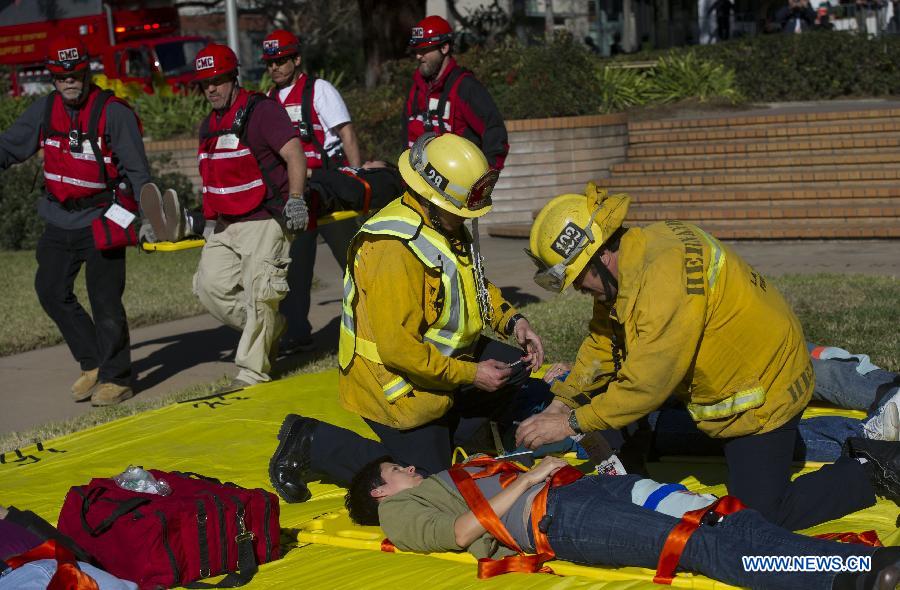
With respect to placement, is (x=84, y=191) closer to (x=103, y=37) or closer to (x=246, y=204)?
(x=246, y=204)

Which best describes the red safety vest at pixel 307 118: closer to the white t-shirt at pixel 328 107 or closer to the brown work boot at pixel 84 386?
→ the white t-shirt at pixel 328 107

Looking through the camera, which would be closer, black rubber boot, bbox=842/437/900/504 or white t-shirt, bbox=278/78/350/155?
black rubber boot, bbox=842/437/900/504

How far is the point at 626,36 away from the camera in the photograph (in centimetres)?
3584

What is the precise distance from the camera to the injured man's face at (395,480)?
5.04 meters

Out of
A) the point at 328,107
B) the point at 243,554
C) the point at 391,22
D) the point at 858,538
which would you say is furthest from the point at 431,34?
the point at 391,22

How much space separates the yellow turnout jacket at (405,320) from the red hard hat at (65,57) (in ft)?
10.3

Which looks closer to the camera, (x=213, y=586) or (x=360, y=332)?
(x=213, y=586)

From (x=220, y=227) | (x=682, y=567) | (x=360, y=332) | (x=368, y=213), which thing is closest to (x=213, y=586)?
(x=360, y=332)

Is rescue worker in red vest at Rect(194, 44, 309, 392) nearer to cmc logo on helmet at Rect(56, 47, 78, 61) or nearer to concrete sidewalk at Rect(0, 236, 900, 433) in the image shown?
cmc logo on helmet at Rect(56, 47, 78, 61)

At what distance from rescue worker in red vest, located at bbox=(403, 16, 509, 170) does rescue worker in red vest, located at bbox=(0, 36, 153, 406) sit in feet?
6.78

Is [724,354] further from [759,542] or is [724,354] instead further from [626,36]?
[626,36]

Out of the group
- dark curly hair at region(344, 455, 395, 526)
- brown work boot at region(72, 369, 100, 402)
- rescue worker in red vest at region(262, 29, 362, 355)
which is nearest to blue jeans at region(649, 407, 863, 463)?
dark curly hair at region(344, 455, 395, 526)

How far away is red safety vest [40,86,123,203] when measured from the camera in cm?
769

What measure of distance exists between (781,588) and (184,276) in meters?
9.96
